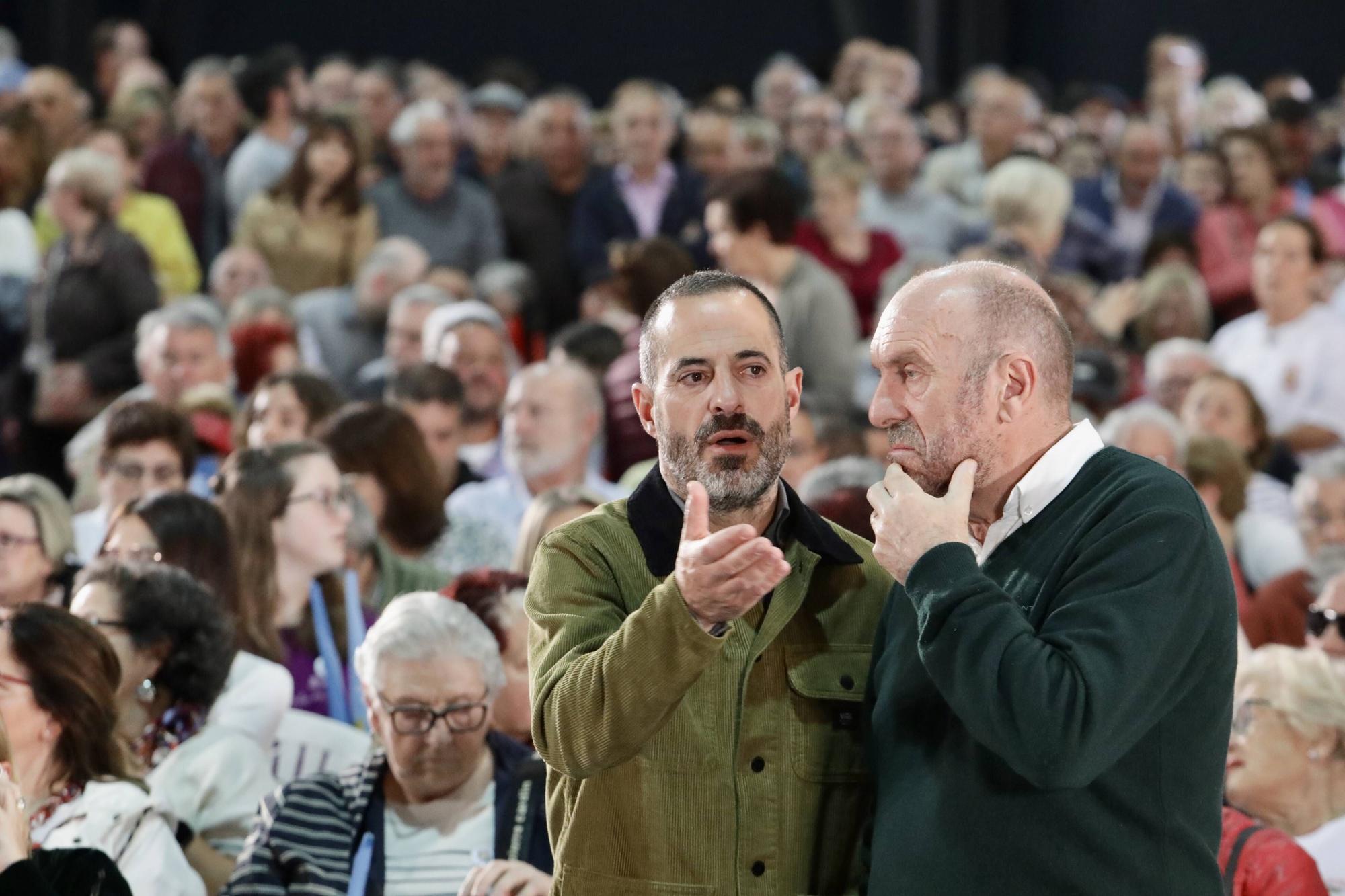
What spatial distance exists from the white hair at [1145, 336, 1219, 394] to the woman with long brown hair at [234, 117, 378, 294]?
3435 millimetres

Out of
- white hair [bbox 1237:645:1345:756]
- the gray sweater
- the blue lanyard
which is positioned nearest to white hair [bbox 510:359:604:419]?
the gray sweater

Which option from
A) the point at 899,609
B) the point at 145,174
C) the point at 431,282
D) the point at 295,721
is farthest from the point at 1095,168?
the point at 899,609

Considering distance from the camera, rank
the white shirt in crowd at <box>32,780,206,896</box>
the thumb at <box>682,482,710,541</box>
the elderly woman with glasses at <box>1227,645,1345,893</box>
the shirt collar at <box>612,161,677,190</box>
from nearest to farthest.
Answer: the thumb at <box>682,482,710,541</box> < the white shirt in crowd at <box>32,780,206,896</box> < the elderly woman with glasses at <box>1227,645,1345,893</box> < the shirt collar at <box>612,161,677,190</box>

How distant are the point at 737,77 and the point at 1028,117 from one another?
507 cm

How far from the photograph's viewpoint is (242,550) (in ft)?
16.4

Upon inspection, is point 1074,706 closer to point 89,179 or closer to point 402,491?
point 402,491

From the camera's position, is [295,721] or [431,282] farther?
[431,282]

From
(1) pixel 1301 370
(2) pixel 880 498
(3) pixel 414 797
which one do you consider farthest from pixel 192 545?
(1) pixel 1301 370

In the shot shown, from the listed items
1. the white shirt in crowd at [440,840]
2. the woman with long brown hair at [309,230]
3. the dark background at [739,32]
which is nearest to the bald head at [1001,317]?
the white shirt in crowd at [440,840]

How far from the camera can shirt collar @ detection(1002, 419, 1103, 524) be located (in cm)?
256

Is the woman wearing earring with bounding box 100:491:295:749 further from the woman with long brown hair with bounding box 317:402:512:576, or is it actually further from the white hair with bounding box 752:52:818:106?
the white hair with bounding box 752:52:818:106

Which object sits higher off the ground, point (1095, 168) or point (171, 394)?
point (1095, 168)

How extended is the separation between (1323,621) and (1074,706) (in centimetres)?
265

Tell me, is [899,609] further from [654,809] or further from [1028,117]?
[1028,117]
